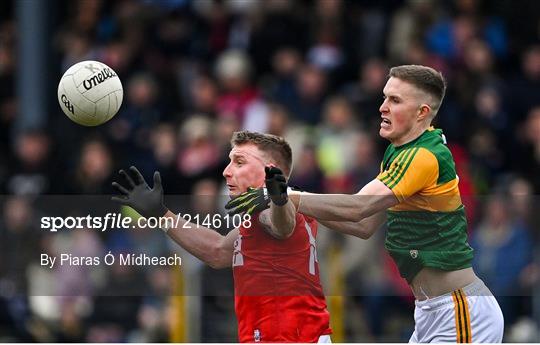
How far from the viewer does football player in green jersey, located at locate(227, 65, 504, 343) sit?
8141 mm

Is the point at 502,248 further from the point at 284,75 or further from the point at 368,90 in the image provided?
the point at 284,75

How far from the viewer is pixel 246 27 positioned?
15.4 m

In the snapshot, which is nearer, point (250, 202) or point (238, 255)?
point (250, 202)

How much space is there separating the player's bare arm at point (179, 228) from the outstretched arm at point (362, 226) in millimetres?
564

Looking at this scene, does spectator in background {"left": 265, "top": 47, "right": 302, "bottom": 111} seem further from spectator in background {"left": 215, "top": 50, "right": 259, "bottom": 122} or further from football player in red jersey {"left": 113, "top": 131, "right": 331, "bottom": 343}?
football player in red jersey {"left": 113, "top": 131, "right": 331, "bottom": 343}

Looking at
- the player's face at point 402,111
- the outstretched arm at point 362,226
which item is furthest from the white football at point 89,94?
the player's face at point 402,111

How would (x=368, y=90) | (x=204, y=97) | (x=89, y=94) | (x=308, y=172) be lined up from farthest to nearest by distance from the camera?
(x=204, y=97), (x=368, y=90), (x=308, y=172), (x=89, y=94)

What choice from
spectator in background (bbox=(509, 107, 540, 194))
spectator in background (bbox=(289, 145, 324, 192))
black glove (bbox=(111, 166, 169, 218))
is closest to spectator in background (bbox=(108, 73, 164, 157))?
spectator in background (bbox=(289, 145, 324, 192))

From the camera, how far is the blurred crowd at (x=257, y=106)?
11977mm

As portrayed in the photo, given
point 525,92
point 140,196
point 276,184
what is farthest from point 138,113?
point 276,184

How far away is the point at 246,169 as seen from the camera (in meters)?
8.36

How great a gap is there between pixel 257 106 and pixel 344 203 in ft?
20.2

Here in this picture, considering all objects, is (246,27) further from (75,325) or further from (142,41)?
(75,325)

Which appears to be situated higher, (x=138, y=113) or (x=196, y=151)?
(x=138, y=113)
